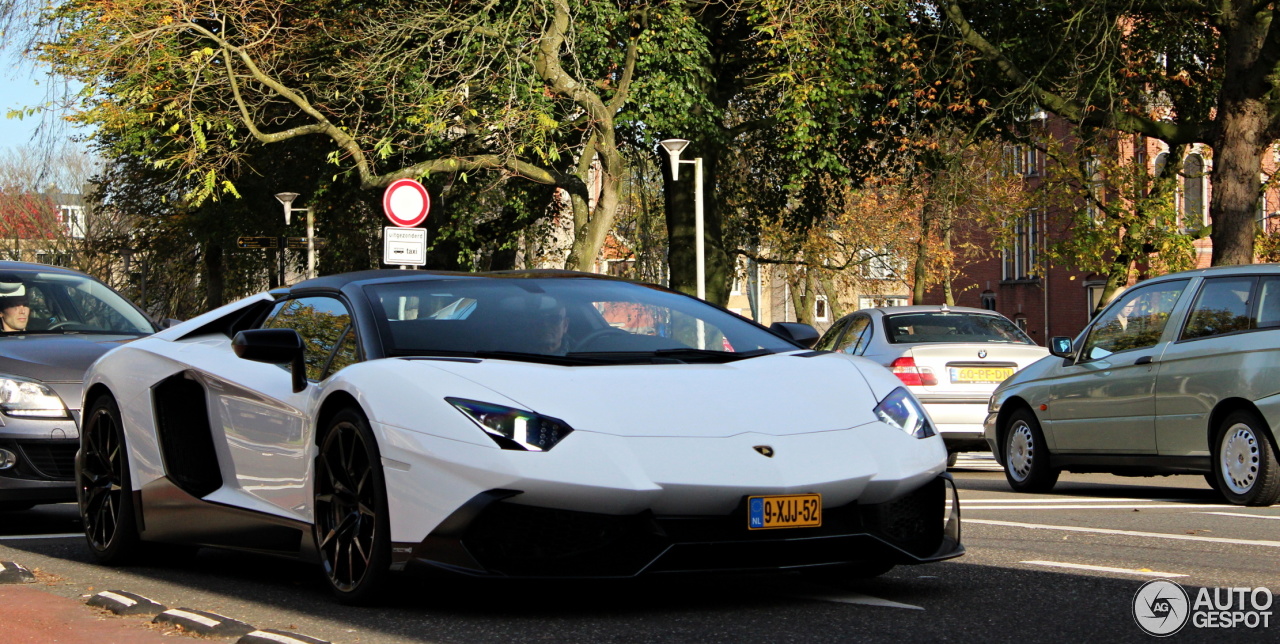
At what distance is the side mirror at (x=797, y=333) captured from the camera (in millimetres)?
6699

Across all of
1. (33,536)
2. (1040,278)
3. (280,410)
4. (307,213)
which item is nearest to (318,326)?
(280,410)

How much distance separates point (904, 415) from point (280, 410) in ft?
8.00

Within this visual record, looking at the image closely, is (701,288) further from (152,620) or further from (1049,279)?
(1049,279)

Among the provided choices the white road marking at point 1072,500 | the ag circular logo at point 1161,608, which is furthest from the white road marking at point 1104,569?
the white road marking at point 1072,500

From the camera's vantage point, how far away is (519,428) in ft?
16.9

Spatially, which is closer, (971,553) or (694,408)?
(694,408)

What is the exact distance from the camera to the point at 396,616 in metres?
5.36

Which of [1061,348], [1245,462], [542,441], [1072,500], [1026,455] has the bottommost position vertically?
[1072,500]

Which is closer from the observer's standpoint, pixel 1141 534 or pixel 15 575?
pixel 15 575

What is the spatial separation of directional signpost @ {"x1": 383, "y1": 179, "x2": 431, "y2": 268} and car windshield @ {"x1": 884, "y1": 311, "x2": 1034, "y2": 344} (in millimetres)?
4923

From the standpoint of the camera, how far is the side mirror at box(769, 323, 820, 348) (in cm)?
670

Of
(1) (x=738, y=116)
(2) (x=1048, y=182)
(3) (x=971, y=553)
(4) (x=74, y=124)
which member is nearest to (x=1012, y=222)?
(2) (x=1048, y=182)

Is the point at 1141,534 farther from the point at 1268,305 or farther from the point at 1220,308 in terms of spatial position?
the point at 1220,308

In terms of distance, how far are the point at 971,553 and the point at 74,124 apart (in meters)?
19.4
